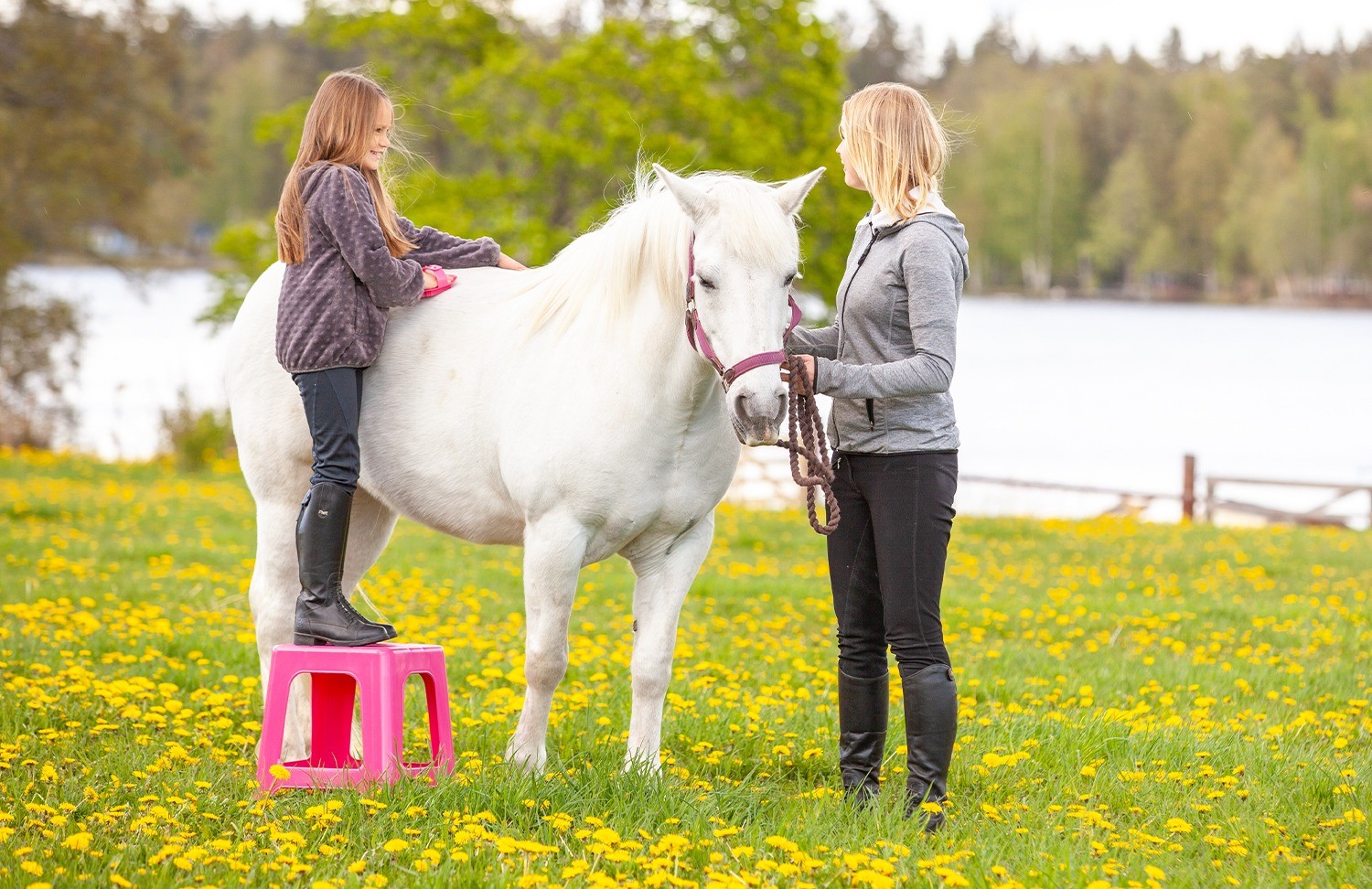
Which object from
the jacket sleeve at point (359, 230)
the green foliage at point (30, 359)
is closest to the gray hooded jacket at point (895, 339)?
the jacket sleeve at point (359, 230)

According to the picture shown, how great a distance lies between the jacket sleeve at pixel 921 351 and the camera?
140 inches

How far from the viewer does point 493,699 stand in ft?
16.8

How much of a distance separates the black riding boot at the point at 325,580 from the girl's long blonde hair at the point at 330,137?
80 cm

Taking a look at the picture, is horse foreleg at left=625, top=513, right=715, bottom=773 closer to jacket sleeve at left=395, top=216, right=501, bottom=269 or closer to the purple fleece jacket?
the purple fleece jacket

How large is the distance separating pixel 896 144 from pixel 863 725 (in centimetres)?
186

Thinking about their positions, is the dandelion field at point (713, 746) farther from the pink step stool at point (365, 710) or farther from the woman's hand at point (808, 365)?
the woman's hand at point (808, 365)

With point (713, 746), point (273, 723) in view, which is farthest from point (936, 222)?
point (273, 723)

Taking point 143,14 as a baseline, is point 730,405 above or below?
below

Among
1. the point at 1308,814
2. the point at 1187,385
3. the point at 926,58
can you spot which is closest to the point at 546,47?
the point at 1308,814

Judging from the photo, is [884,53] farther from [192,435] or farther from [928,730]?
[928,730]

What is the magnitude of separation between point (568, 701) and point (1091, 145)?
65118 millimetres

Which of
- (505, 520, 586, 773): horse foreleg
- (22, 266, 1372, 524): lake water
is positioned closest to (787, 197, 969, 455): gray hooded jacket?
(505, 520, 586, 773): horse foreleg

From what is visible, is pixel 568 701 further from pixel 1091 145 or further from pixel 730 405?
pixel 1091 145

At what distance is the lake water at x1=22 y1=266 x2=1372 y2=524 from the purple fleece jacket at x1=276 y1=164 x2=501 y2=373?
14.5 metres
